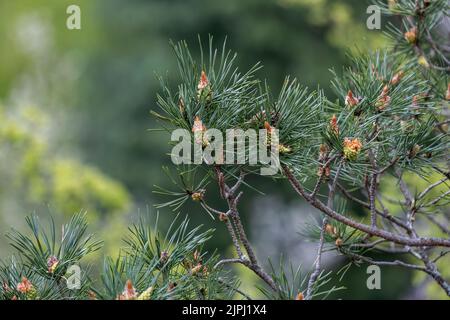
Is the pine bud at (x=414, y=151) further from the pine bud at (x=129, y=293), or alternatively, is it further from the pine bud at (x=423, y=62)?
the pine bud at (x=129, y=293)

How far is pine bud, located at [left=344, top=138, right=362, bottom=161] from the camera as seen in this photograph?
68.5 inches

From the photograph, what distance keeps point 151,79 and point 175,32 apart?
0.72 meters

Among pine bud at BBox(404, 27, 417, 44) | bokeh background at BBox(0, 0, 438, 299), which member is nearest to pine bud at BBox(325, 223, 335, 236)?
pine bud at BBox(404, 27, 417, 44)

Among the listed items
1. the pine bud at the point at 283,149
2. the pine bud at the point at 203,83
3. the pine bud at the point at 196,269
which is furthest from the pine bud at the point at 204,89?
the pine bud at the point at 196,269

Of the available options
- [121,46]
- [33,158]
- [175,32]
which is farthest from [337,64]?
[33,158]

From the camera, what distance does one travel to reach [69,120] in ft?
28.1

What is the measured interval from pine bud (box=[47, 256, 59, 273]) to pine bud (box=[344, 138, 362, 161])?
0.78m

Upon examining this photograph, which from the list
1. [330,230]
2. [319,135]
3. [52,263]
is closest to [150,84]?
[330,230]

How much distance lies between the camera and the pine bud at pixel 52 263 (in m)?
1.73

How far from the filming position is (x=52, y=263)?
1744mm

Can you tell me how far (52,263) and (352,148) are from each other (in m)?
0.81

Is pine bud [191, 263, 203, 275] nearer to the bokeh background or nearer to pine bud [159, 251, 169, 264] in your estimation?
pine bud [159, 251, 169, 264]

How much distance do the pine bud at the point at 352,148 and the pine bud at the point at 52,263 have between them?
2.57 ft
